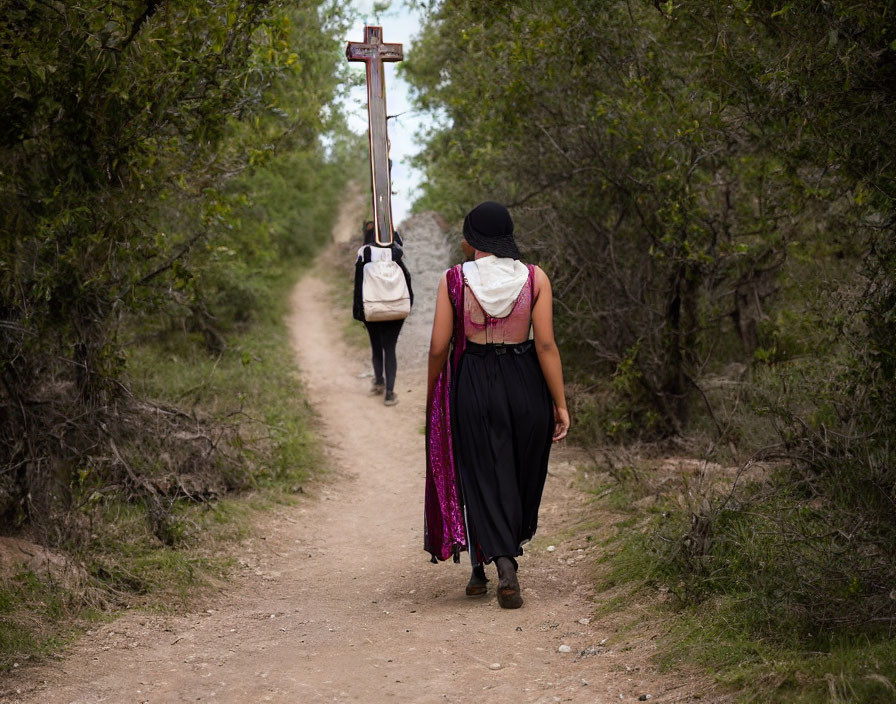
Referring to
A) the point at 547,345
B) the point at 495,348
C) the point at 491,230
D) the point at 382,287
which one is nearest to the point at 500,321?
the point at 495,348

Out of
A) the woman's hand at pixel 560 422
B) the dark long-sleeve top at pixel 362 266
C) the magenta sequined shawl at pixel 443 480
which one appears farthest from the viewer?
the dark long-sleeve top at pixel 362 266

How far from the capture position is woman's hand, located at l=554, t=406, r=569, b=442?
207 inches

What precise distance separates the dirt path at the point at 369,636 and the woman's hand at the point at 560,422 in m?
0.89

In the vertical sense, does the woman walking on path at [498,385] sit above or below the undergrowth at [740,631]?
above

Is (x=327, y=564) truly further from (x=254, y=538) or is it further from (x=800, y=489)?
(x=800, y=489)

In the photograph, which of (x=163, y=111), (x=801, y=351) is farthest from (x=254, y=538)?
(x=801, y=351)

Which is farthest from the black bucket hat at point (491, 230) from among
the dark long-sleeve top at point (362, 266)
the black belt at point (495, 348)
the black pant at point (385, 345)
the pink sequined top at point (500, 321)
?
the black pant at point (385, 345)

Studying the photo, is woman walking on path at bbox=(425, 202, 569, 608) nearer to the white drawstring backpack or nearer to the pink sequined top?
the pink sequined top

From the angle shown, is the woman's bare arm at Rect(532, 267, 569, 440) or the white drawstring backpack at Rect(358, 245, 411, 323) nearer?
the woman's bare arm at Rect(532, 267, 569, 440)

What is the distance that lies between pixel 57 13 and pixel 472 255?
2.46 metres

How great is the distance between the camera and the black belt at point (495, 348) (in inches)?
207

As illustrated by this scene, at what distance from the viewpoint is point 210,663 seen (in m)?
4.71

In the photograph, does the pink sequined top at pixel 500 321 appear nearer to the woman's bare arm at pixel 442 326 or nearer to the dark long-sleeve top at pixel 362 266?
the woman's bare arm at pixel 442 326

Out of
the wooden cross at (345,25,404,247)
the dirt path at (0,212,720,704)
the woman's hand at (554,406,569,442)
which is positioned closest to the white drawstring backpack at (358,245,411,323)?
the wooden cross at (345,25,404,247)
